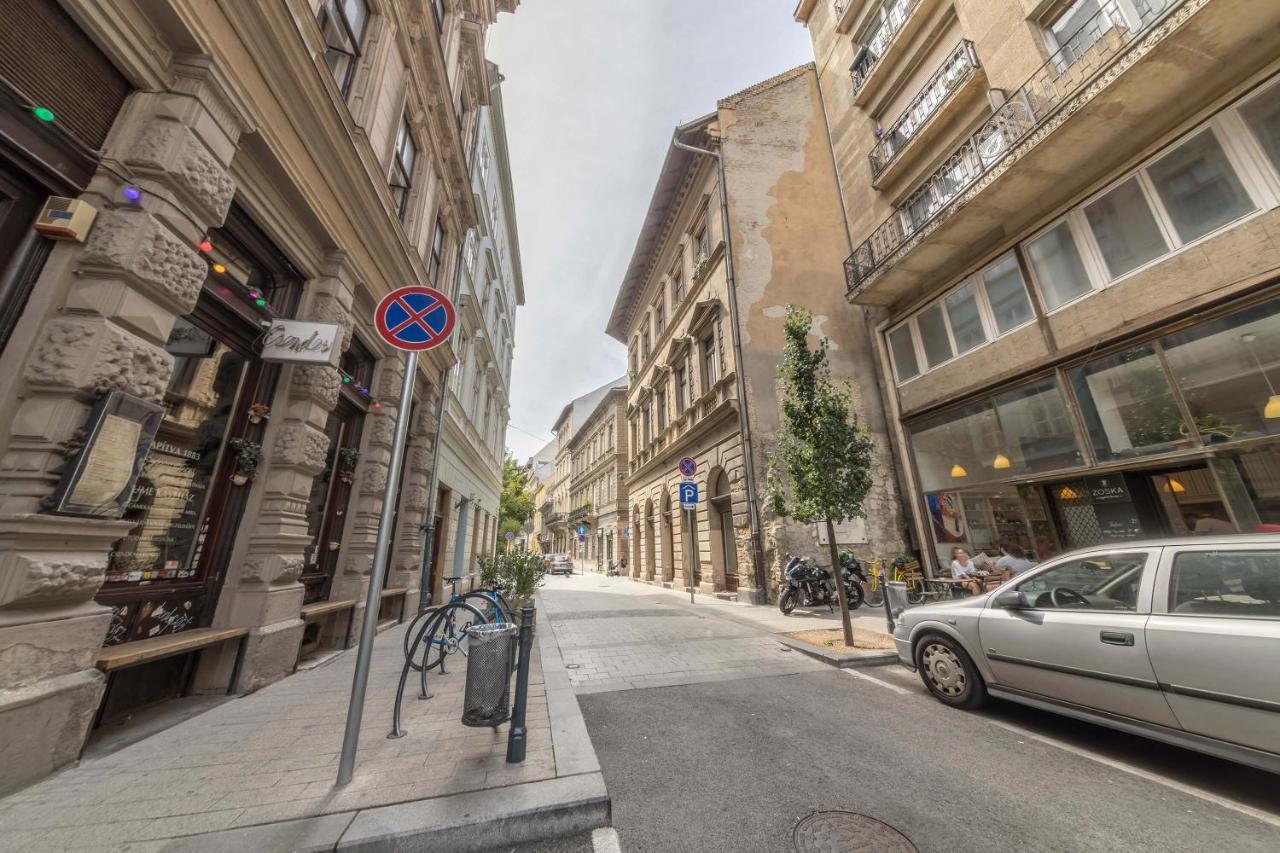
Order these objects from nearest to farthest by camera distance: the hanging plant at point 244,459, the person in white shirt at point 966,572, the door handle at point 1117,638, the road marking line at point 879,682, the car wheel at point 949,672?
the door handle at point 1117,638
the car wheel at point 949,672
the hanging plant at point 244,459
the road marking line at point 879,682
the person in white shirt at point 966,572

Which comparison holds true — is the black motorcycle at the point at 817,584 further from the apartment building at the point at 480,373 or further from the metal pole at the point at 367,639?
the metal pole at the point at 367,639

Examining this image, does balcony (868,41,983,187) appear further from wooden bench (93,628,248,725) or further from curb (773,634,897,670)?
wooden bench (93,628,248,725)

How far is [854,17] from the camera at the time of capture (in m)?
14.0

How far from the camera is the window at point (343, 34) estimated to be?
5504mm

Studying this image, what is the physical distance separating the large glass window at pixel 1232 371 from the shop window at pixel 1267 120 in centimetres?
205

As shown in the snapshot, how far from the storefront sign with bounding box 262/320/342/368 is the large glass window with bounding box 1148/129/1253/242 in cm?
1182

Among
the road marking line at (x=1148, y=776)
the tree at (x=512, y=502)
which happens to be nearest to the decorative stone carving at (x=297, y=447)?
the road marking line at (x=1148, y=776)

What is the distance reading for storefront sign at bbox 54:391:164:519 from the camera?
264 centimetres

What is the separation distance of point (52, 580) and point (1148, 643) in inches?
266

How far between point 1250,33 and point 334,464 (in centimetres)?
1368

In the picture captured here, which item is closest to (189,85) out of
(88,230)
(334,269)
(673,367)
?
(88,230)

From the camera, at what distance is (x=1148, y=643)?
304 centimetres

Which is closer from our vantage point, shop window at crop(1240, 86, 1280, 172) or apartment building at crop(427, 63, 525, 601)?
shop window at crop(1240, 86, 1280, 172)

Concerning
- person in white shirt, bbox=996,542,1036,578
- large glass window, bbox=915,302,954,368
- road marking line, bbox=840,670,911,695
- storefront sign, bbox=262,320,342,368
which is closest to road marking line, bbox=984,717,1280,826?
road marking line, bbox=840,670,911,695
